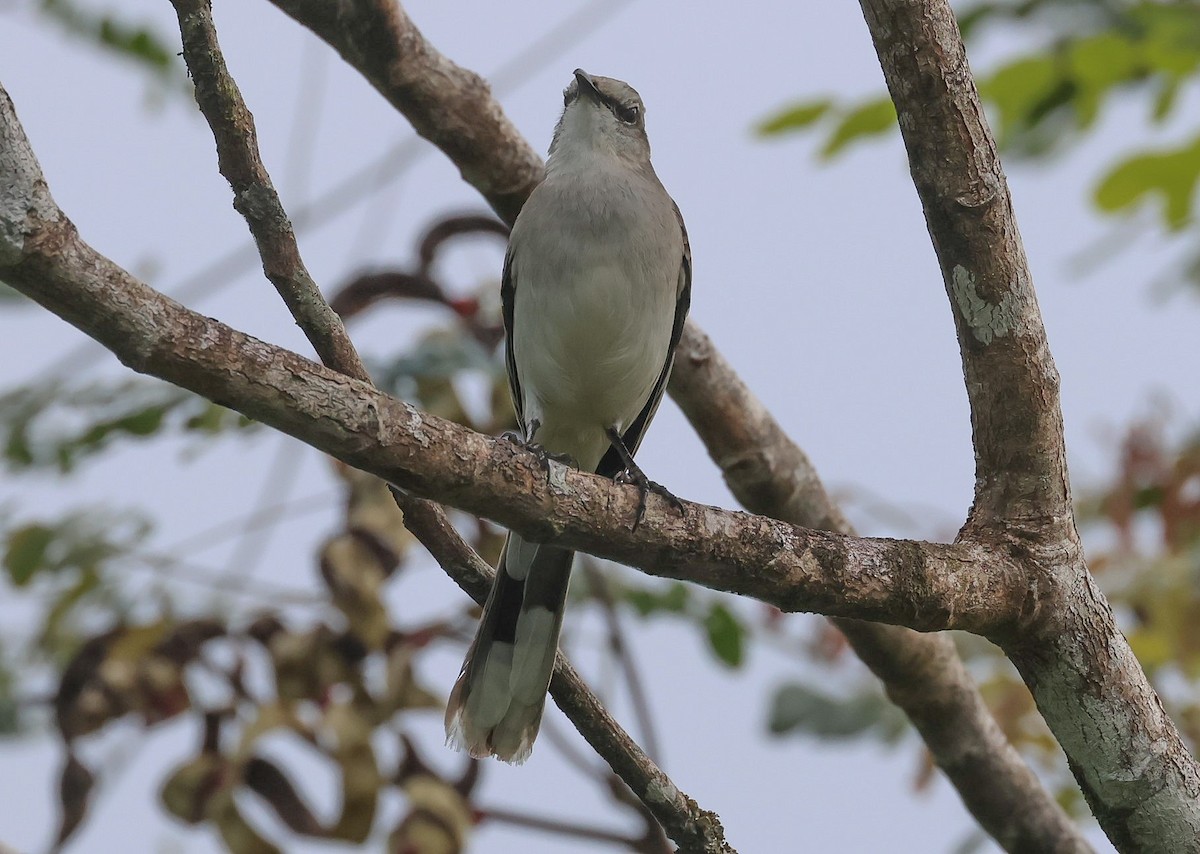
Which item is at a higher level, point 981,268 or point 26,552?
point 981,268

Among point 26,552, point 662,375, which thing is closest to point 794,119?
point 662,375

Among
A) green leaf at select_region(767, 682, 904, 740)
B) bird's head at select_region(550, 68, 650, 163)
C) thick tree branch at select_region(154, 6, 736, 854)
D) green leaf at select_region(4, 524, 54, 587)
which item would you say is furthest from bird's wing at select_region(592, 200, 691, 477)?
green leaf at select_region(4, 524, 54, 587)

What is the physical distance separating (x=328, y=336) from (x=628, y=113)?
2578 mm

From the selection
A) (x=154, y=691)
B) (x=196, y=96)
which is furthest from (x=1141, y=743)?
(x=154, y=691)

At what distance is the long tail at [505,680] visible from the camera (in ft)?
12.1

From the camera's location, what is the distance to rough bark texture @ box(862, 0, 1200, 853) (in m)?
2.78

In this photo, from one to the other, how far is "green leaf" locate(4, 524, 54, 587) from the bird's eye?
8.13 ft

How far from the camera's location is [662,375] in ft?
14.2

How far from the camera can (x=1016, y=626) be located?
115 inches

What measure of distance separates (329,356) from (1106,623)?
6.03 ft

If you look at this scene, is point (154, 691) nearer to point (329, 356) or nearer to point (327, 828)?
point (327, 828)

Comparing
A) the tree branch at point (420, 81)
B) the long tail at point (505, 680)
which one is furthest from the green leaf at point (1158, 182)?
the long tail at point (505, 680)

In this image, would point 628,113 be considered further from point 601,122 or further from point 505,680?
point 505,680

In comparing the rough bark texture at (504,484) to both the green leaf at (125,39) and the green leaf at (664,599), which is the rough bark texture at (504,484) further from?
the green leaf at (125,39)
